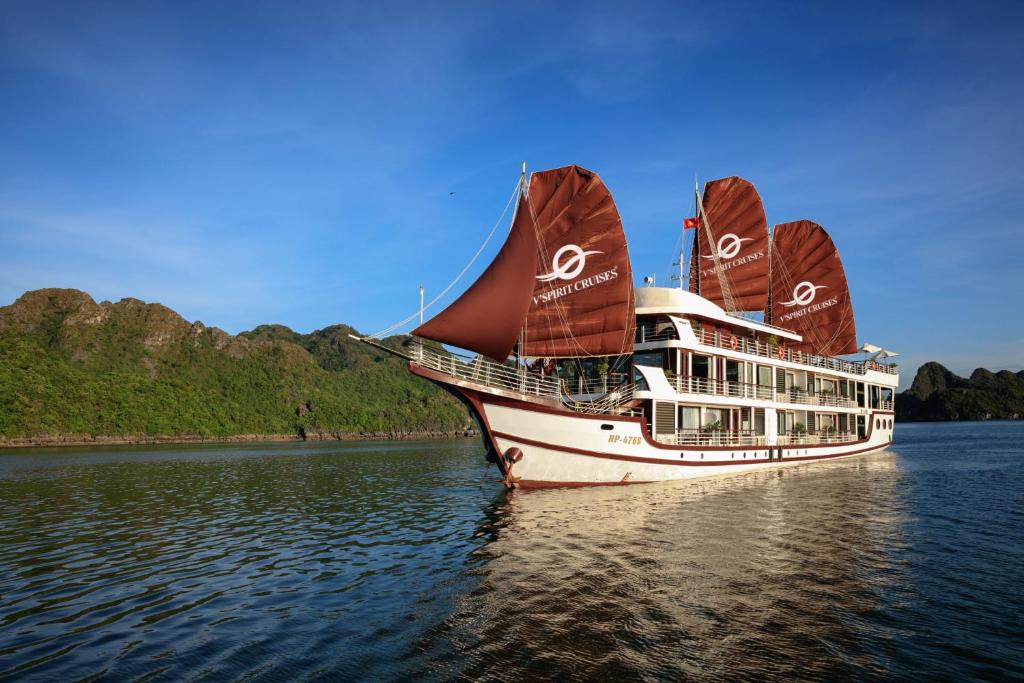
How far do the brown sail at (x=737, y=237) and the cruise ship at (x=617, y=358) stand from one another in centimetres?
7

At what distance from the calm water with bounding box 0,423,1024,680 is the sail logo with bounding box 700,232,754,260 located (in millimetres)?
19682

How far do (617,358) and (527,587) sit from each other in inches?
750

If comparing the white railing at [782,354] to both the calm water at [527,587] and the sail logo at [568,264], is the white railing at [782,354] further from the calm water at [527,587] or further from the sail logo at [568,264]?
the calm water at [527,587]

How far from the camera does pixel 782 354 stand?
36.0m

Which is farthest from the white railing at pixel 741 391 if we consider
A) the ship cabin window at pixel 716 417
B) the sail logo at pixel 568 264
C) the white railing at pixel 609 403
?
the sail logo at pixel 568 264

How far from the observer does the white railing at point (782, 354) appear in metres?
31.2

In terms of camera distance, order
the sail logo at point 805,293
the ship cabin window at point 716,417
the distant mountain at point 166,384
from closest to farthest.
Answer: the ship cabin window at point 716,417
the sail logo at point 805,293
the distant mountain at point 166,384

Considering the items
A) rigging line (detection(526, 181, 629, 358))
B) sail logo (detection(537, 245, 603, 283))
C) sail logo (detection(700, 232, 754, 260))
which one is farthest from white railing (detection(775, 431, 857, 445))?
sail logo (detection(537, 245, 603, 283))

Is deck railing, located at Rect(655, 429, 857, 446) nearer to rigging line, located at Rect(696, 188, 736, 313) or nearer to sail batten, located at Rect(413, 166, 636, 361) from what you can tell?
sail batten, located at Rect(413, 166, 636, 361)

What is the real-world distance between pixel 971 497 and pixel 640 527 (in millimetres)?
15263

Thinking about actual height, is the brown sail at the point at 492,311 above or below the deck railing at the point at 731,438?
above

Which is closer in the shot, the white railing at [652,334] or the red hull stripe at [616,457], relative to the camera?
the red hull stripe at [616,457]

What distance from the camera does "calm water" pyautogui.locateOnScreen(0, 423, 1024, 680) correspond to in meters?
8.50

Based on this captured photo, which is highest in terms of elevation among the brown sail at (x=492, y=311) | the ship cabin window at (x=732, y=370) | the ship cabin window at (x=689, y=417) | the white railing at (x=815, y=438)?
the brown sail at (x=492, y=311)
